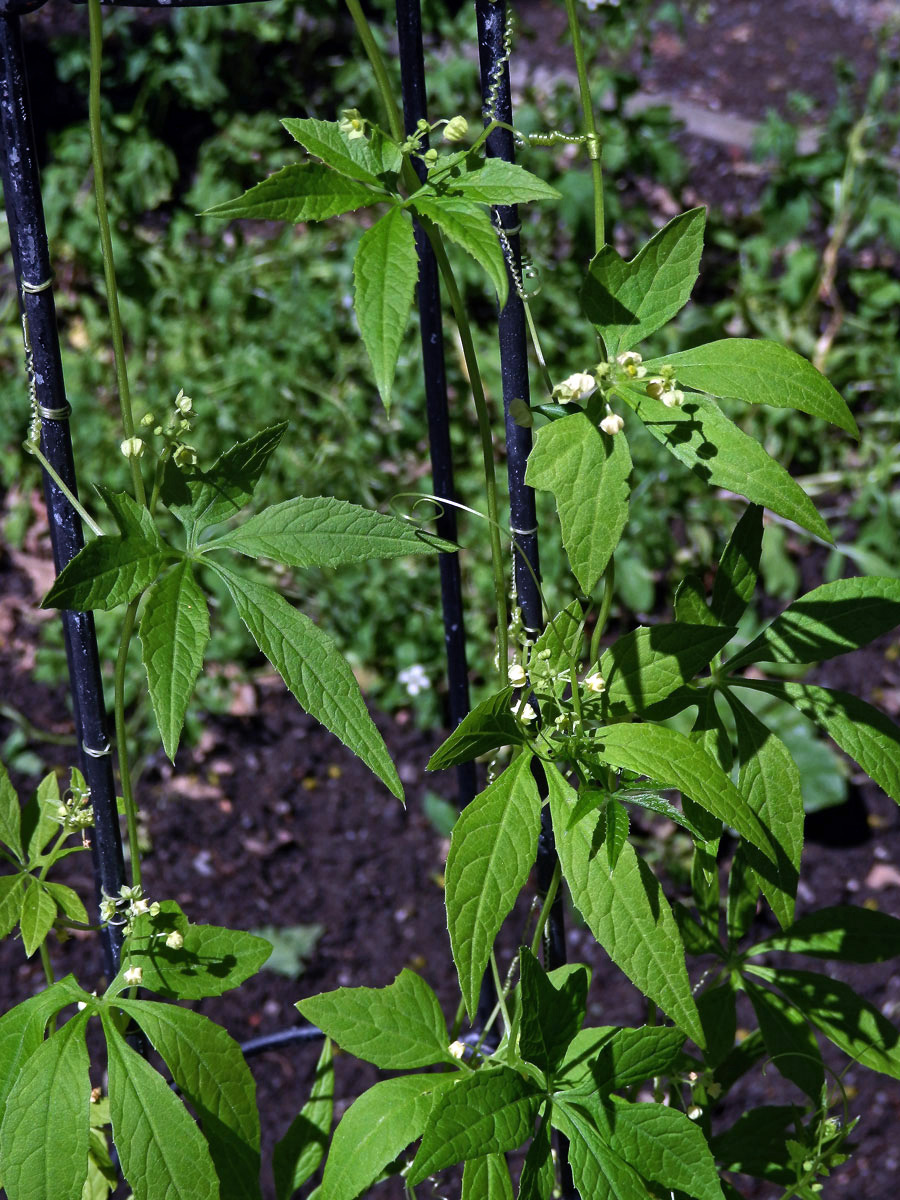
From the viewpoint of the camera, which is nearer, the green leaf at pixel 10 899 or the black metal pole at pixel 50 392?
the black metal pole at pixel 50 392

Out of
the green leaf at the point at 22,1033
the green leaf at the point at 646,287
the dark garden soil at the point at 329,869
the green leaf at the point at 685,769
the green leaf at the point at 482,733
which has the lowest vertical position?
the dark garden soil at the point at 329,869

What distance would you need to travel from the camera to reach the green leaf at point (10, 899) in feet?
4.35

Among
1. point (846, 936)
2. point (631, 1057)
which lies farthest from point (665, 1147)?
point (846, 936)

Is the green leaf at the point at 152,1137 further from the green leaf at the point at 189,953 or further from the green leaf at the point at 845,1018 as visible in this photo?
the green leaf at the point at 845,1018

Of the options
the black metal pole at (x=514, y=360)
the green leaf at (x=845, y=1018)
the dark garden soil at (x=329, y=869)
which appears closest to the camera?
the black metal pole at (x=514, y=360)

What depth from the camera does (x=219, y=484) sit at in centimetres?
125

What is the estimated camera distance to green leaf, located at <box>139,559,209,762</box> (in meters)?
1.09

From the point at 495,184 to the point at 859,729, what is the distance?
28.1 inches

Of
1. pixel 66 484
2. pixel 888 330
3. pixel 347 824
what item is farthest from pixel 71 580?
pixel 888 330

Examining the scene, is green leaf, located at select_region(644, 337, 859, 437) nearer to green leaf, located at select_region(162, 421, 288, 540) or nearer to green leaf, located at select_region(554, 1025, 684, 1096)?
green leaf, located at select_region(162, 421, 288, 540)

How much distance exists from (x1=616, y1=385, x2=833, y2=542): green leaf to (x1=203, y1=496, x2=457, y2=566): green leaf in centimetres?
23

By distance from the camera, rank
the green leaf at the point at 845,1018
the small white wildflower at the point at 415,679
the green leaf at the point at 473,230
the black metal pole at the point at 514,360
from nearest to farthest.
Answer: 1. the green leaf at the point at 473,230
2. the black metal pole at the point at 514,360
3. the green leaf at the point at 845,1018
4. the small white wildflower at the point at 415,679

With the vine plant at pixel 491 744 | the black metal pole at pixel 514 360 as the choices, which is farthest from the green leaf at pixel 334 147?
Result: the black metal pole at pixel 514 360

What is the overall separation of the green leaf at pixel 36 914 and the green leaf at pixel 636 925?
573 millimetres
